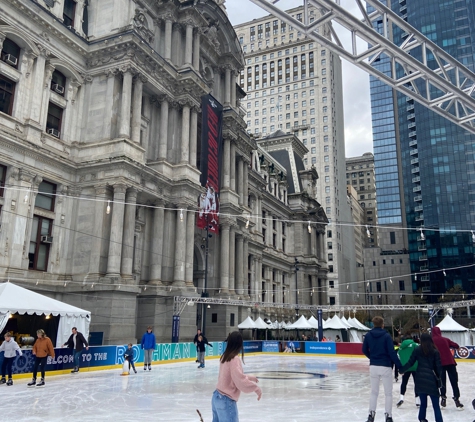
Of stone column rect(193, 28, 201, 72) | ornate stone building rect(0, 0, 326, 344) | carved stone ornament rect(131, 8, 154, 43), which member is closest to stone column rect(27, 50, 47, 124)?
ornate stone building rect(0, 0, 326, 344)

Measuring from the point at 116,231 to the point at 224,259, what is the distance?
15312mm

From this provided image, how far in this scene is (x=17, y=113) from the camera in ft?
101

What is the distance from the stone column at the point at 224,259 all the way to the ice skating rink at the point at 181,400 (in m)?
24.1

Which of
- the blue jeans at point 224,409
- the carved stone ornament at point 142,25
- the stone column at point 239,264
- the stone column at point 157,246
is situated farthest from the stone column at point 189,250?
the blue jeans at point 224,409

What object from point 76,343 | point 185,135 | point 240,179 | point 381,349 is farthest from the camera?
point 240,179

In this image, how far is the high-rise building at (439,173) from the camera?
367 feet

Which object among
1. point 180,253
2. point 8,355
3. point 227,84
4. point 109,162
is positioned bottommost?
point 8,355

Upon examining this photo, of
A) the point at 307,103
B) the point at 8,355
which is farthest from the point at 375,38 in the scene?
the point at 307,103

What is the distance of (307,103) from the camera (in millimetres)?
125250

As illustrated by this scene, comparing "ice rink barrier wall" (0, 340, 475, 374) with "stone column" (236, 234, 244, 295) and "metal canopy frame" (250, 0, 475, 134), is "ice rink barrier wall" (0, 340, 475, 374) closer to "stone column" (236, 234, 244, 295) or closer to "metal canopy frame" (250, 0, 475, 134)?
"stone column" (236, 234, 244, 295)

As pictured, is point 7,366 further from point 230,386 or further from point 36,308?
point 230,386

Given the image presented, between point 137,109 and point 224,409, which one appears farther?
point 137,109

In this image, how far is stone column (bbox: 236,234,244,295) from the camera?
160 feet

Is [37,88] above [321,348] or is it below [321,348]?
above
